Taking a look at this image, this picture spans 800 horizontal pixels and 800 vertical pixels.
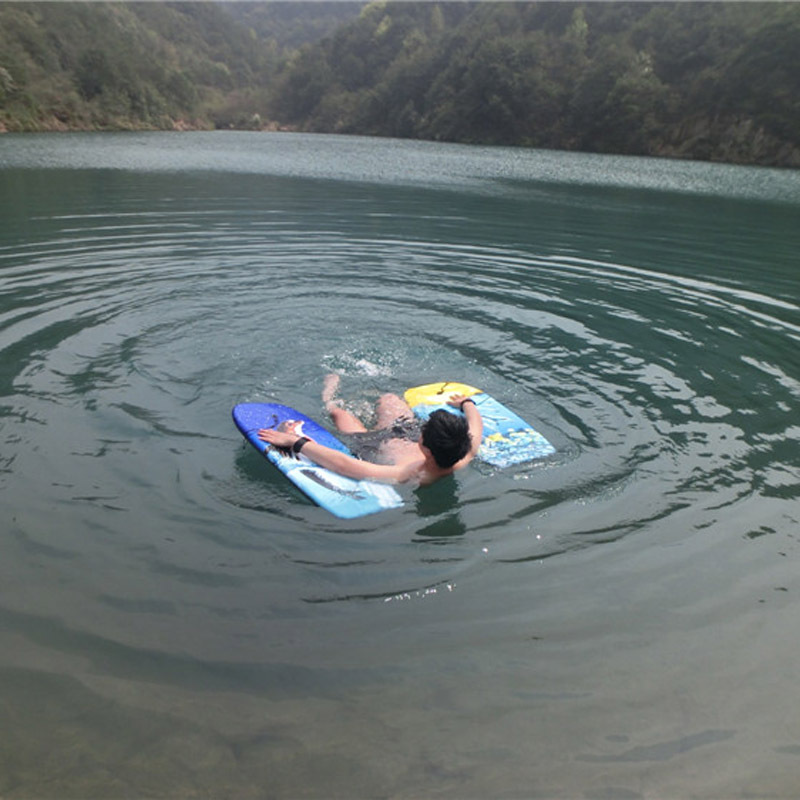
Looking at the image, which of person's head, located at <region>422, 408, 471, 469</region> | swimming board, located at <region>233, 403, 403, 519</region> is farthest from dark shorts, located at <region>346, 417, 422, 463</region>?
person's head, located at <region>422, 408, 471, 469</region>

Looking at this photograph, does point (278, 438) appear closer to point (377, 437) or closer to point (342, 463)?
point (342, 463)

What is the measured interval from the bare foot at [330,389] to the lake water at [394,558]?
183 mm

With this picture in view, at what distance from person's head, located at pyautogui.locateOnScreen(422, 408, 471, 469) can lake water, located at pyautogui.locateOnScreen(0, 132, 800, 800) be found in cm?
37

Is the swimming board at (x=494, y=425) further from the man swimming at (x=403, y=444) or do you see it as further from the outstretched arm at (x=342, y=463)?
the outstretched arm at (x=342, y=463)

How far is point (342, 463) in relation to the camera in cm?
537

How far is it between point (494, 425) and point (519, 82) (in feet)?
250

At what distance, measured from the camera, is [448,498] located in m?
5.25

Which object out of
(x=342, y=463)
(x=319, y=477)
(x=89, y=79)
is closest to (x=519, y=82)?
(x=89, y=79)

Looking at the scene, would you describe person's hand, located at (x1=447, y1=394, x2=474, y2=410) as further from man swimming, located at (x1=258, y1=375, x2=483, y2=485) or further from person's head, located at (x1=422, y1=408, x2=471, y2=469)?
person's head, located at (x1=422, y1=408, x2=471, y2=469)

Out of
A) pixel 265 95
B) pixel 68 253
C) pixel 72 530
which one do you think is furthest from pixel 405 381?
pixel 265 95

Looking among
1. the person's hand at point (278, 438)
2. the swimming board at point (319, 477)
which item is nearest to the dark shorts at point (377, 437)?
the swimming board at point (319, 477)

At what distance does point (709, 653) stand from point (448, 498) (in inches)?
84.8

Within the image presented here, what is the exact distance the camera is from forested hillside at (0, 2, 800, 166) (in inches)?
2000

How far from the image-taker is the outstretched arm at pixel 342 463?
17.5ft
